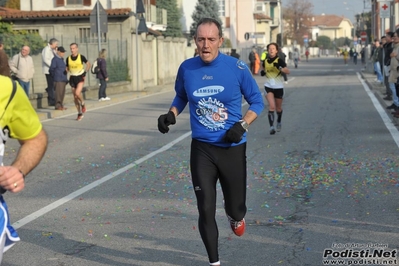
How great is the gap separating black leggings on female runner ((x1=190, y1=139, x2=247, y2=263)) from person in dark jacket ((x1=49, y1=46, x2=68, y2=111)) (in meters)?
16.5

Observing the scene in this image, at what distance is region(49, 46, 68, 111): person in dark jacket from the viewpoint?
72.2 ft

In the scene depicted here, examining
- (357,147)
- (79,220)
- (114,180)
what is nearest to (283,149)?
(357,147)

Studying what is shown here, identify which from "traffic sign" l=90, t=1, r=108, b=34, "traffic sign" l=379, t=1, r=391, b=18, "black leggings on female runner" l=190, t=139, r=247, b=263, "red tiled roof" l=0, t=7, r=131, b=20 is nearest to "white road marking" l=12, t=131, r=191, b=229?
"black leggings on female runner" l=190, t=139, r=247, b=263

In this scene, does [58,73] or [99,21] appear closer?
[58,73]

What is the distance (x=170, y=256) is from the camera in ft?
21.6

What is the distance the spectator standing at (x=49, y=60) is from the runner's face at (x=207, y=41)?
55.7 ft

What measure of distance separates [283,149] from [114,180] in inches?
148

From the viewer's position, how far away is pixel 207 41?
19.2 feet

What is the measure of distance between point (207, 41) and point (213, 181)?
3.37 feet

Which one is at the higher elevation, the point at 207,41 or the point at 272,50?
the point at 207,41

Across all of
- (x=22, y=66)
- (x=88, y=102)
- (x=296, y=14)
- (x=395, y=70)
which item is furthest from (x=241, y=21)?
(x=395, y=70)

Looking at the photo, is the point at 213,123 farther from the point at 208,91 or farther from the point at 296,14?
the point at 296,14

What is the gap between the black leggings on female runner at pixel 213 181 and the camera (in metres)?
5.79

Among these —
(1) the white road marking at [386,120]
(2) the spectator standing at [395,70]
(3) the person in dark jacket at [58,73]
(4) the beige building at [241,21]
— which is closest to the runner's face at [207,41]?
(1) the white road marking at [386,120]
